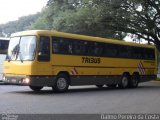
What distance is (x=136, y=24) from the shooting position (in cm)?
3456

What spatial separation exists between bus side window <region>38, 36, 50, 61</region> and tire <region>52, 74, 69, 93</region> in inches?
48.8

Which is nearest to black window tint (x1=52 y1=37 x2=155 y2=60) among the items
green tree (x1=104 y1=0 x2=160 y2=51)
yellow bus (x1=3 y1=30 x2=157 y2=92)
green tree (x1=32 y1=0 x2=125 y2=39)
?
yellow bus (x1=3 y1=30 x2=157 y2=92)

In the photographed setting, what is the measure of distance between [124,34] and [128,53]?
Answer: 12.6 m

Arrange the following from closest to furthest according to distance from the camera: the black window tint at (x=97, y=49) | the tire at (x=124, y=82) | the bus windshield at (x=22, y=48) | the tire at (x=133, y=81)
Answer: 1. the bus windshield at (x=22, y=48)
2. the black window tint at (x=97, y=49)
3. the tire at (x=124, y=82)
4. the tire at (x=133, y=81)

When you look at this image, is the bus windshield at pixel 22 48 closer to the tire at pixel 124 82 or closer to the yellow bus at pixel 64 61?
the yellow bus at pixel 64 61

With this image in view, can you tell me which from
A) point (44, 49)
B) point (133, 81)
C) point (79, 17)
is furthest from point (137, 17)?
point (44, 49)

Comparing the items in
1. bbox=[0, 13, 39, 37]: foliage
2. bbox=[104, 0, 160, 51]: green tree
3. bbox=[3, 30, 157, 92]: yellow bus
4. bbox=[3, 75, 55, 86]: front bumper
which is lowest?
bbox=[3, 75, 55, 86]: front bumper

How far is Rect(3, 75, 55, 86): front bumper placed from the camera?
742 inches

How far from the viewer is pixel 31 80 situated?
741 inches

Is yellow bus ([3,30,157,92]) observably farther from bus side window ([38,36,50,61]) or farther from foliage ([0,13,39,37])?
foliage ([0,13,39,37])

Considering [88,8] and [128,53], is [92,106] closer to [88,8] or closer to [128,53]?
[128,53]

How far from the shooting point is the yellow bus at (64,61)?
1916cm

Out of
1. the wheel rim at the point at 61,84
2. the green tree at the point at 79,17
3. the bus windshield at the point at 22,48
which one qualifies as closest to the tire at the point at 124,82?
the wheel rim at the point at 61,84

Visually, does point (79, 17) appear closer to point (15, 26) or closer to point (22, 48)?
point (22, 48)
